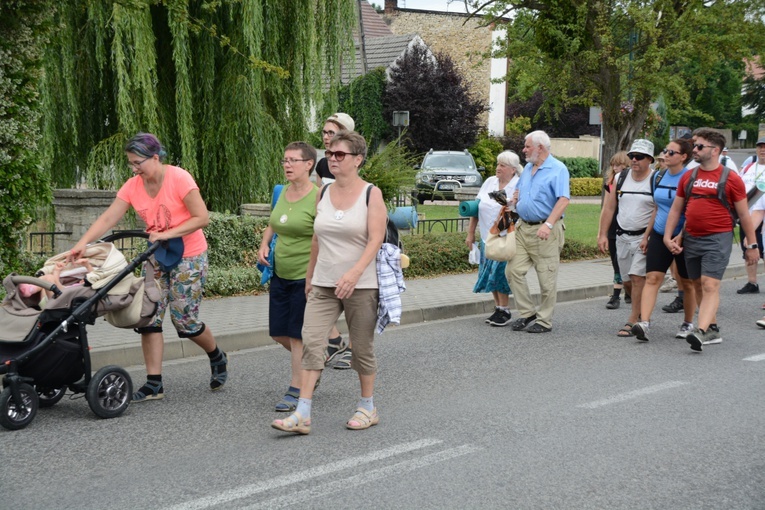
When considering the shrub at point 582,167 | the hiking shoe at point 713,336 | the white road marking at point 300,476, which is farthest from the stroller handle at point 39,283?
the shrub at point 582,167

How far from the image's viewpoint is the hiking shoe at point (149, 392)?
6941mm

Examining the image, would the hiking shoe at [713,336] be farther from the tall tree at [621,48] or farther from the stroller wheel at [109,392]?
the tall tree at [621,48]

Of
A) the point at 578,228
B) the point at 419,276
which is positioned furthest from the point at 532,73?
the point at 419,276

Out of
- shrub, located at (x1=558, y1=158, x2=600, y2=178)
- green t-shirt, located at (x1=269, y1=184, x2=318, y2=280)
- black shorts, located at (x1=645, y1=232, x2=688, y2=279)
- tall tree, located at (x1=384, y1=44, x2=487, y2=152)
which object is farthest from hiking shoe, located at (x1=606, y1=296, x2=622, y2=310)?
shrub, located at (x1=558, y1=158, x2=600, y2=178)

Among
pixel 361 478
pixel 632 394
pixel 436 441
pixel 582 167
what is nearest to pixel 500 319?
pixel 632 394

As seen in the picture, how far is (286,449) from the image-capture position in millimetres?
5785

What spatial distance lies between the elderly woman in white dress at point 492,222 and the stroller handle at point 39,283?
5.32 m

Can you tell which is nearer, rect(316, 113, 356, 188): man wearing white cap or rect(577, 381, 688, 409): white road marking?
rect(577, 381, 688, 409): white road marking

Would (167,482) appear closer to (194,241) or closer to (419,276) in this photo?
(194,241)

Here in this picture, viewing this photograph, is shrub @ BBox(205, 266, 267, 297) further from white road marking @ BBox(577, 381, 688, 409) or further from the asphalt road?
white road marking @ BBox(577, 381, 688, 409)

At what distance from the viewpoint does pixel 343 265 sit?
19.8ft

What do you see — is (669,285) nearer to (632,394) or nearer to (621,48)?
(632,394)

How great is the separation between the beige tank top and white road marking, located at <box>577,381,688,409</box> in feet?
6.37

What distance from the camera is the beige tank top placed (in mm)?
5988
